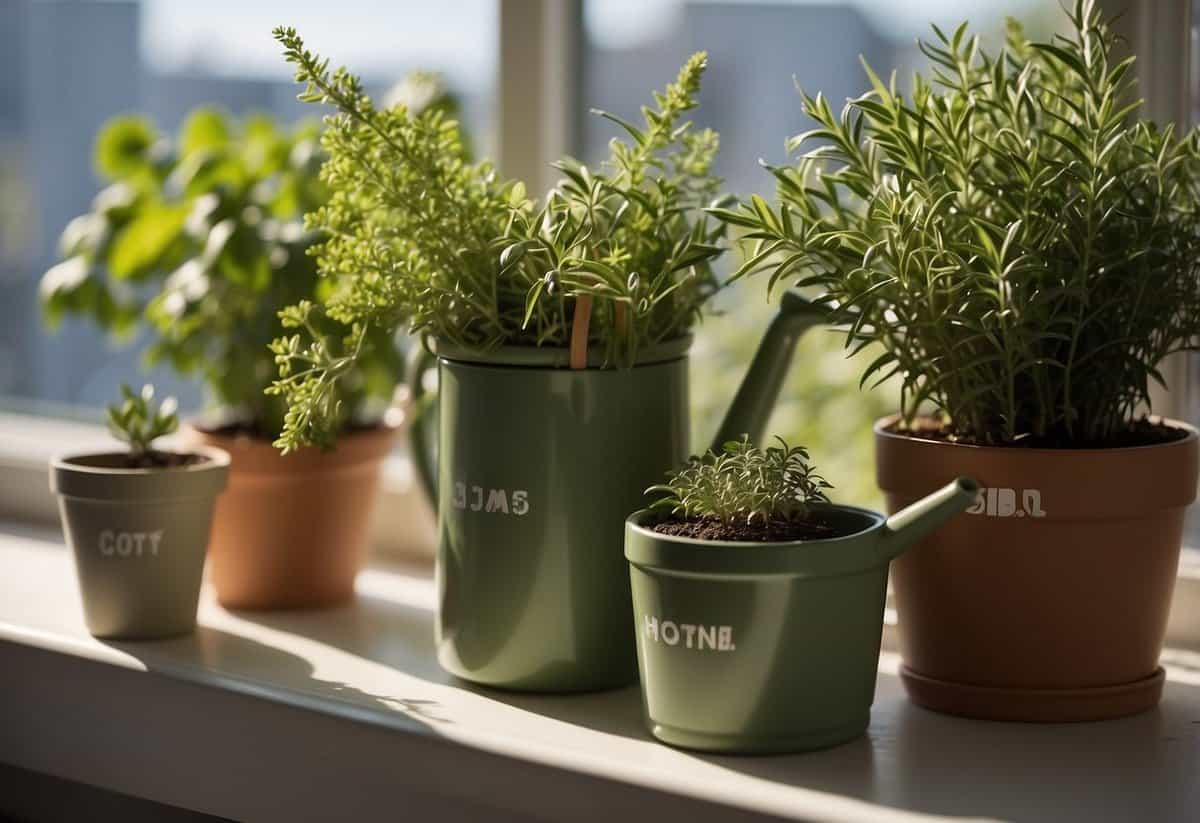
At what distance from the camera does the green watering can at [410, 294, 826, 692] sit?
86cm

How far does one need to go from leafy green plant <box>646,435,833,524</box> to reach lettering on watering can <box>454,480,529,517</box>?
3.9 inches

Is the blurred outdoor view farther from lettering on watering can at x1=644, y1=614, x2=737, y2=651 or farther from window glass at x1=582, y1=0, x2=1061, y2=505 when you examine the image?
lettering on watering can at x1=644, y1=614, x2=737, y2=651

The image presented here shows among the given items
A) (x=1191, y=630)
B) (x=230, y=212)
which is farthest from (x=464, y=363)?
(x=1191, y=630)

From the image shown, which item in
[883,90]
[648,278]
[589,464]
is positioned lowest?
[589,464]

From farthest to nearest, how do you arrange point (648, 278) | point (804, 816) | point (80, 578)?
point (80, 578), point (648, 278), point (804, 816)

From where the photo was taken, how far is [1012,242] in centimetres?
79

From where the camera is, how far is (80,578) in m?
1.02

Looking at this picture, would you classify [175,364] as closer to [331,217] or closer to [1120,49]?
[331,217]

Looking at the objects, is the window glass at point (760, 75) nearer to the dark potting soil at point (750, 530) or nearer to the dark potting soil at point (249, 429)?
the dark potting soil at point (249, 429)

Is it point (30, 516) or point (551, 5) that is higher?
point (551, 5)

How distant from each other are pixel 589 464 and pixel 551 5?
0.54 m

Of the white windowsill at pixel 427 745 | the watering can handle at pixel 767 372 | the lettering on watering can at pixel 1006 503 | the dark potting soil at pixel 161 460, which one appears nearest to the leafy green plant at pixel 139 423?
the dark potting soil at pixel 161 460

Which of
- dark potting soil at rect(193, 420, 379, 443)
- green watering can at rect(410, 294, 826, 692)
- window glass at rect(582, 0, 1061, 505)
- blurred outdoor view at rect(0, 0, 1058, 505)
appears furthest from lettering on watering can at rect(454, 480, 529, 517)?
window glass at rect(582, 0, 1061, 505)

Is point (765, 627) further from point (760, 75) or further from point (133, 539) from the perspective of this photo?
point (760, 75)
